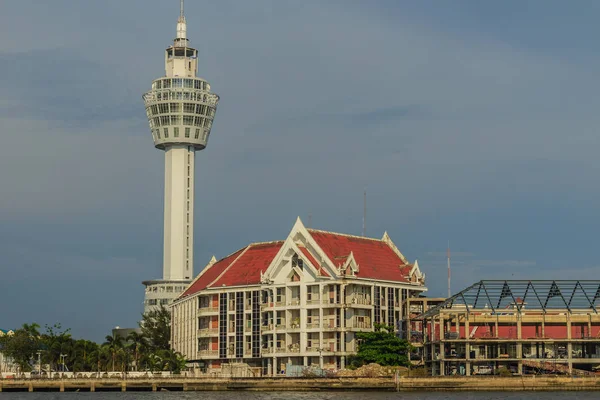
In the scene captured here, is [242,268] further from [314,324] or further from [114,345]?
[114,345]

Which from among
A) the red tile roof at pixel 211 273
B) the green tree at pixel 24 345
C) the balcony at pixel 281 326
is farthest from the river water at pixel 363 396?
the green tree at pixel 24 345

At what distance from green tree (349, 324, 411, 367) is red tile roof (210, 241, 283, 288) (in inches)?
850

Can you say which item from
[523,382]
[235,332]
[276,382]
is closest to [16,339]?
[235,332]

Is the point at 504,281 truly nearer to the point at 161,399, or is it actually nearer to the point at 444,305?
the point at 444,305

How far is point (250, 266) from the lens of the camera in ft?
544

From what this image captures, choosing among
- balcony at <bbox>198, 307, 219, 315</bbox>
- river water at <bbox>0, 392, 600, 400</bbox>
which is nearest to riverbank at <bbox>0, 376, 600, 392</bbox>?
river water at <bbox>0, 392, 600, 400</bbox>

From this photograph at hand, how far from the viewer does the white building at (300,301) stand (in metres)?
152

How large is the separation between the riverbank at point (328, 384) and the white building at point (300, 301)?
1415cm

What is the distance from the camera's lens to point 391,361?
467 feet

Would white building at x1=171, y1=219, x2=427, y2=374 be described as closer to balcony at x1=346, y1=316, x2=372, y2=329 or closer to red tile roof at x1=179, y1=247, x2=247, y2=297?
balcony at x1=346, y1=316, x2=372, y2=329

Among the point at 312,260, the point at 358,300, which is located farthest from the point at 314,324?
the point at 312,260

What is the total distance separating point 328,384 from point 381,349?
11.8 metres

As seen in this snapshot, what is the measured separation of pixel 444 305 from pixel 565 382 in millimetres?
20038

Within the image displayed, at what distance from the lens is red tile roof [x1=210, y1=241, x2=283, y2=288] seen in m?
162
